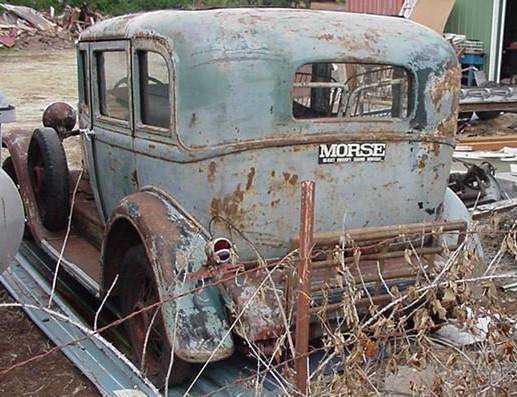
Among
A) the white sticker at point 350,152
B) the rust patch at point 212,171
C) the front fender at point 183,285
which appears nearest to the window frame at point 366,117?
the white sticker at point 350,152

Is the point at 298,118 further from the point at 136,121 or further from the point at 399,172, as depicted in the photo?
the point at 136,121

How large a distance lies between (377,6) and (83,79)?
48.1ft

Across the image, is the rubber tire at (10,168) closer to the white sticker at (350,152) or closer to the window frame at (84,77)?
the window frame at (84,77)

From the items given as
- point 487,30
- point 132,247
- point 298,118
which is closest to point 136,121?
point 132,247

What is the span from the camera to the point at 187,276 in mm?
3713

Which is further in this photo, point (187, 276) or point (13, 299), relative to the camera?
point (13, 299)

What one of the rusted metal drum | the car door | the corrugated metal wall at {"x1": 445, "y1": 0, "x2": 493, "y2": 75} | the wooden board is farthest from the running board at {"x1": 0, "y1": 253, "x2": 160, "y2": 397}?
the corrugated metal wall at {"x1": 445, "y1": 0, "x2": 493, "y2": 75}

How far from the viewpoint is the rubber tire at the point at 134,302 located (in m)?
3.97

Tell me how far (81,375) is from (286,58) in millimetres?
2181

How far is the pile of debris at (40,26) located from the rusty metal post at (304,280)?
2715cm

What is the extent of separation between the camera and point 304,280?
2881mm

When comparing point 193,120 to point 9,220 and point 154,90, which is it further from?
point 9,220

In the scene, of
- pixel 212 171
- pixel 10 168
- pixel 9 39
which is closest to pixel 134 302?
pixel 212 171

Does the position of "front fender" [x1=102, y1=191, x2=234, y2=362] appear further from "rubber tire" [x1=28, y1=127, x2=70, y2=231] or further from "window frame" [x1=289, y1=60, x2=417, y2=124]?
"rubber tire" [x1=28, y1=127, x2=70, y2=231]
